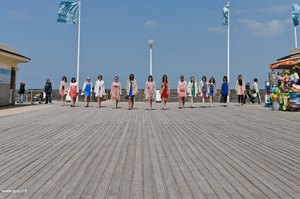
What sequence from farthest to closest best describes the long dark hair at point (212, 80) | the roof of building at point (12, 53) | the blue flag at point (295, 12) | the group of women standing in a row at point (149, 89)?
the blue flag at point (295, 12), the long dark hair at point (212, 80), the roof of building at point (12, 53), the group of women standing in a row at point (149, 89)

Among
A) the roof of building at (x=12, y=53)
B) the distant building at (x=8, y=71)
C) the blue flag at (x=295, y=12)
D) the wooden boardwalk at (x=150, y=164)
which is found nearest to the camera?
the wooden boardwalk at (x=150, y=164)

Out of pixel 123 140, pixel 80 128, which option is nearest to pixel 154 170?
pixel 123 140

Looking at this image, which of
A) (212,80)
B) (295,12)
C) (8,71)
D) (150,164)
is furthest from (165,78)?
(295,12)

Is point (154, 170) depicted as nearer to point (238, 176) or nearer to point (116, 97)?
point (238, 176)

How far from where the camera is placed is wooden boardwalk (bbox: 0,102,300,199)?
3.69 m

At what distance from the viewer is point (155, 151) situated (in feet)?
19.4

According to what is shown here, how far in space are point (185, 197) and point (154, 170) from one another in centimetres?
115

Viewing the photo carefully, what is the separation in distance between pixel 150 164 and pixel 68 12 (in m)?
29.3

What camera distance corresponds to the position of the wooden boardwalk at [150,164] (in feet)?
12.1

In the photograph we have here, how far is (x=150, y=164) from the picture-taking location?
4.93 metres

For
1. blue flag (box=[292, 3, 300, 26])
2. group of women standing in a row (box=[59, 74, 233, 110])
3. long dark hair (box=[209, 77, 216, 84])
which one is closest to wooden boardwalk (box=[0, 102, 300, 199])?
group of women standing in a row (box=[59, 74, 233, 110])

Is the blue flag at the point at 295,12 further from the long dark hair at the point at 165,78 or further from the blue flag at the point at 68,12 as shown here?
the long dark hair at the point at 165,78

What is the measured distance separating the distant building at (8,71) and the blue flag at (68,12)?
38.8 ft

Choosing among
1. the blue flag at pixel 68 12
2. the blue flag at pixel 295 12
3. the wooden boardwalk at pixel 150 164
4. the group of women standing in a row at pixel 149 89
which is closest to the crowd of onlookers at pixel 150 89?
the group of women standing in a row at pixel 149 89
